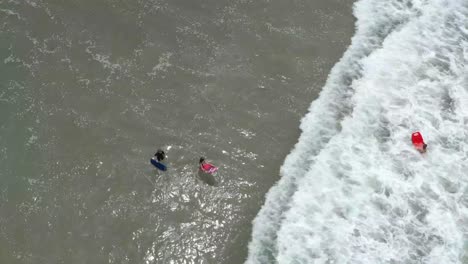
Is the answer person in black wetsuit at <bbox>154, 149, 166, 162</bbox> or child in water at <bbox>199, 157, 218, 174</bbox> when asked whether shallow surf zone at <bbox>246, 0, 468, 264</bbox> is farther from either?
person in black wetsuit at <bbox>154, 149, 166, 162</bbox>

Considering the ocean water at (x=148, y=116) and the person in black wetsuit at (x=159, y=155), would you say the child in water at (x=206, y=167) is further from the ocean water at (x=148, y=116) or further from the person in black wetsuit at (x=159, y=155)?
the person in black wetsuit at (x=159, y=155)

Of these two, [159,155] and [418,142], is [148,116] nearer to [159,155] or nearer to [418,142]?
[159,155]

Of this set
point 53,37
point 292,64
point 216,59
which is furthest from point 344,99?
point 53,37

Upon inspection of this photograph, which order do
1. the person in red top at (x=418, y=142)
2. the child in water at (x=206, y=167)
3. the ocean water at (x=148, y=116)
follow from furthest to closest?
the person in red top at (x=418, y=142) < the child in water at (x=206, y=167) < the ocean water at (x=148, y=116)

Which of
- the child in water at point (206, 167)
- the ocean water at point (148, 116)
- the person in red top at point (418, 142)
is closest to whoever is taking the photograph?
the ocean water at point (148, 116)

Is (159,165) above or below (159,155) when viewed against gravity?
below

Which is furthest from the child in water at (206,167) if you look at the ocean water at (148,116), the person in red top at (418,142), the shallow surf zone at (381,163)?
Result: the person in red top at (418,142)

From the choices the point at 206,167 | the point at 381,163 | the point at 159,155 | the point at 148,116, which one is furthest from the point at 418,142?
the point at 148,116

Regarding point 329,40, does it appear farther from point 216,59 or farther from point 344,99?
point 216,59
